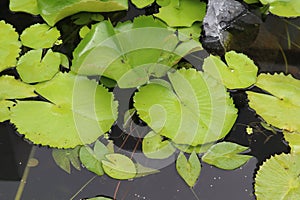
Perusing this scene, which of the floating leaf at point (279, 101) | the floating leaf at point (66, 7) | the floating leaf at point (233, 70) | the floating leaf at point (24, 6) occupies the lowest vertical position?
the floating leaf at point (279, 101)

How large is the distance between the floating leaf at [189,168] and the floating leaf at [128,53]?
0.23 meters

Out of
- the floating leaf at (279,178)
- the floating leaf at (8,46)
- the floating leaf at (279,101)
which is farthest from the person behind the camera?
the floating leaf at (8,46)

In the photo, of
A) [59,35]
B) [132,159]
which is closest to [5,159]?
[132,159]

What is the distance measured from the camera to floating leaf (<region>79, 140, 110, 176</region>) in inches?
46.0

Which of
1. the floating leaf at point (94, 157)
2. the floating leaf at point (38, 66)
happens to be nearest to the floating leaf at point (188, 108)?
the floating leaf at point (94, 157)

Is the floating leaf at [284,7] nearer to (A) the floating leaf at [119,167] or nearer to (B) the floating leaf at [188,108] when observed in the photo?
(B) the floating leaf at [188,108]

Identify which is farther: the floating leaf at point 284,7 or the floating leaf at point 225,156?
the floating leaf at point 284,7

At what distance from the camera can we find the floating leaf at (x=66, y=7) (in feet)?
4.57

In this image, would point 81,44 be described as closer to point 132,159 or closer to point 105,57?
point 105,57

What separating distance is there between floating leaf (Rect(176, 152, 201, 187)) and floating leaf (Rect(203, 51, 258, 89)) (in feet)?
0.78

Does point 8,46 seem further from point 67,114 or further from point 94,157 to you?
point 94,157

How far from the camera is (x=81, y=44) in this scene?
133cm

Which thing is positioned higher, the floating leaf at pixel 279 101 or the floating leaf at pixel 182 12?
the floating leaf at pixel 182 12

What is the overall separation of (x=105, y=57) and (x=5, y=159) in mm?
345
